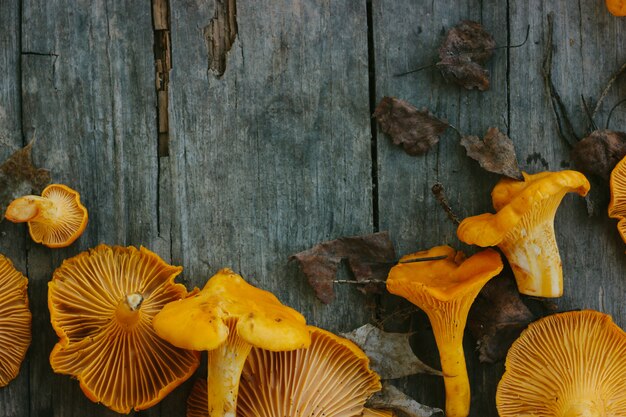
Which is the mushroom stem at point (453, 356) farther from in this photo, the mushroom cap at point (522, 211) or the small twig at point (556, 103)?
the small twig at point (556, 103)

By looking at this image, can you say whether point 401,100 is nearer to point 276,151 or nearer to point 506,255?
point 276,151

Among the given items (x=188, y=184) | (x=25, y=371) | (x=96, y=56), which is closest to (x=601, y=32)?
(x=188, y=184)

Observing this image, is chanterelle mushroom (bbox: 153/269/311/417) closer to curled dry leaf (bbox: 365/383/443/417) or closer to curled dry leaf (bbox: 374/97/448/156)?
curled dry leaf (bbox: 365/383/443/417)

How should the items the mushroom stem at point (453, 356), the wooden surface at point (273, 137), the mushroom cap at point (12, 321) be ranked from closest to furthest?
the mushroom stem at point (453, 356) < the mushroom cap at point (12, 321) < the wooden surface at point (273, 137)

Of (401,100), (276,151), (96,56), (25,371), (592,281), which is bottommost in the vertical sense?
(25,371)

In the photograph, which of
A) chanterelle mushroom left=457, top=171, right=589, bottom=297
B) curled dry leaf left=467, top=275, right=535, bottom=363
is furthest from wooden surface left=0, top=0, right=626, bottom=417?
chanterelle mushroom left=457, top=171, right=589, bottom=297

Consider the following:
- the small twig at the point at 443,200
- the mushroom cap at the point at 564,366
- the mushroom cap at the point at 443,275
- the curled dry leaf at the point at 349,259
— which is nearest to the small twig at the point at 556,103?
the small twig at the point at 443,200
